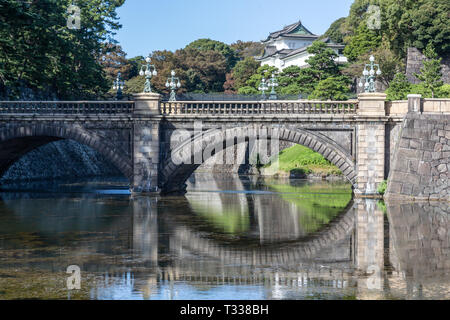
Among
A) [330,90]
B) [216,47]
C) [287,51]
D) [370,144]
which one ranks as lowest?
[370,144]

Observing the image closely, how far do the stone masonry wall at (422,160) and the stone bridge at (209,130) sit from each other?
91 cm

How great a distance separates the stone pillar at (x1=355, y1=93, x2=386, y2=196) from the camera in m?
34.7

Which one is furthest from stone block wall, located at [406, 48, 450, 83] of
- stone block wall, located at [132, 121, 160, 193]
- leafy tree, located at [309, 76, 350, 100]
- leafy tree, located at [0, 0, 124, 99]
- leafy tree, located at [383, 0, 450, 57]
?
stone block wall, located at [132, 121, 160, 193]

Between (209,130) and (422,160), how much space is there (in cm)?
1204

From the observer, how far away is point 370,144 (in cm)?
3481

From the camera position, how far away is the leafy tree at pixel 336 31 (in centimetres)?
9544

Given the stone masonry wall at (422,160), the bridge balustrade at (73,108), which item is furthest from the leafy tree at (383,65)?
the bridge balustrade at (73,108)

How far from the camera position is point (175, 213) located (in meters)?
28.6

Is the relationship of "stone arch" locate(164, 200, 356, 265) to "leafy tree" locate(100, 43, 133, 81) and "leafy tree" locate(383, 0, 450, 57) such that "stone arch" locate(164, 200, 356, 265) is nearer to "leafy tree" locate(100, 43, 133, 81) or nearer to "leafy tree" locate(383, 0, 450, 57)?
"leafy tree" locate(383, 0, 450, 57)

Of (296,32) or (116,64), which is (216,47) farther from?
(116,64)

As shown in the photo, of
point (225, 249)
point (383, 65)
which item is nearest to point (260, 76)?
point (383, 65)

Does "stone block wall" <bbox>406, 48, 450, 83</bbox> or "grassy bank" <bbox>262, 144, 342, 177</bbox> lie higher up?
"stone block wall" <bbox>406, 48, 450, 83</bbox>

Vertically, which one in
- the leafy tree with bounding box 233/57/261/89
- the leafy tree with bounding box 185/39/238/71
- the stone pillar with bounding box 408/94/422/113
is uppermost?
the leafy tree with bounding box 185/39/238/71
